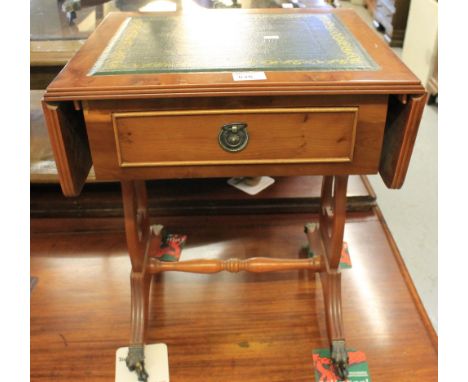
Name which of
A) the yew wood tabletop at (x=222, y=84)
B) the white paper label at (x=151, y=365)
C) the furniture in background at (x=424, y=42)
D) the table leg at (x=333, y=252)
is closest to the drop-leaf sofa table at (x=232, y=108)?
the yew wood tabletop at (x=222, y=84)

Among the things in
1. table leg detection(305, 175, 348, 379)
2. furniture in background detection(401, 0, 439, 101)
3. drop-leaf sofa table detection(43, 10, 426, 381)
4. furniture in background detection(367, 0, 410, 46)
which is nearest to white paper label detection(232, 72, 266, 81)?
drop-leaf sofa table detection(43, 10, 426, 381)

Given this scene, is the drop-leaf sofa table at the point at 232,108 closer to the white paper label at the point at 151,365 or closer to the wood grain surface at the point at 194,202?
the white paper label at the point at 151,365

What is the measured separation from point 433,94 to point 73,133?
2.45m

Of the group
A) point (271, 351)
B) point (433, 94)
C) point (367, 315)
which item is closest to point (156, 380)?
point (271, 351)

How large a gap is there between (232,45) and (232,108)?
227 millimetres

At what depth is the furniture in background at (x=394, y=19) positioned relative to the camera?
11.5ft

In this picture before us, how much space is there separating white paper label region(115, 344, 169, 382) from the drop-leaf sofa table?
0.58 metres

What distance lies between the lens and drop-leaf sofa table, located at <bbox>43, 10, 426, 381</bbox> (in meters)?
0.85

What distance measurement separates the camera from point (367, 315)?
1397 millimetres

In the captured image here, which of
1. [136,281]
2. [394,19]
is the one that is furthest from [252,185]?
[394,19]

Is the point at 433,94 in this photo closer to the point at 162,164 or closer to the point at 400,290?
the point at 400,290

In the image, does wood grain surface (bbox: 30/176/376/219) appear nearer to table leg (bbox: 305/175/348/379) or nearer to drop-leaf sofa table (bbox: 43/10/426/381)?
table leg (bbox: 305/175/348/379)

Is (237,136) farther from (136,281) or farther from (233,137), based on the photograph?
(136,281)

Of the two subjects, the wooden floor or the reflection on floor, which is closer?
the wooden floor
